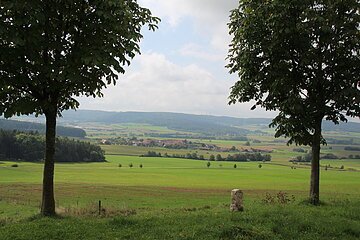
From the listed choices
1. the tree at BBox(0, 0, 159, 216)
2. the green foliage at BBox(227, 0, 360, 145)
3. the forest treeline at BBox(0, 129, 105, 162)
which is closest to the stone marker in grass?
the green foliage at BBox(227, 0, 360, 145)

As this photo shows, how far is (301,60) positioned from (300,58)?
0.32 m

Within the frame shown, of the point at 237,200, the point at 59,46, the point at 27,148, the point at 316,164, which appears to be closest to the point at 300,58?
the point at 316,164

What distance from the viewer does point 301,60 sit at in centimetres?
1736

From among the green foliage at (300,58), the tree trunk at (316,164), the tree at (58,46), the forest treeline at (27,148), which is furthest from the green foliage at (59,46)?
the forest treeline at (27,148)

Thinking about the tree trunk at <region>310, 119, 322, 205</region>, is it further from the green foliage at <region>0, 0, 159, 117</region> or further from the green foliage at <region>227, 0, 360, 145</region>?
the green foliage at <region>0, 0, 159, 117</region>

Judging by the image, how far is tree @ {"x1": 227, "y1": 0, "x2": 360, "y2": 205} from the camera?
1692cm

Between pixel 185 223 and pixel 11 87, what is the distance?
7.90 meters

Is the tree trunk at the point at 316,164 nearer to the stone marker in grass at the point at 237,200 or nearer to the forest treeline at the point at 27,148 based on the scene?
the stone marker in grass at the point at 237,200

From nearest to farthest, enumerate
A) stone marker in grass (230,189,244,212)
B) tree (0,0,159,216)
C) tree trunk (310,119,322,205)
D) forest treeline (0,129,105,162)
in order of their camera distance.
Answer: tree (0,0,159,216) < stone marker in grass (230,189,244,212) < tree trunk (310,119,322,205) < forest treeline (0,129,105,162)

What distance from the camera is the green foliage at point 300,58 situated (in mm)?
16906

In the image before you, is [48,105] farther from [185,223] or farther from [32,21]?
[185,223]

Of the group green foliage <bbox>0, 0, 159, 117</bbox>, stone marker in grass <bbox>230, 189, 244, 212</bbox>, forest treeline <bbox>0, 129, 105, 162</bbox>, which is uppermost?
green foliage <bbox>0, 0, 159, 117</bbox>

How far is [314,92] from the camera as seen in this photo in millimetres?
18500

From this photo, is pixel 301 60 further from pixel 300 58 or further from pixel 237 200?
pixel 237 200
